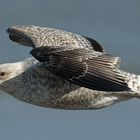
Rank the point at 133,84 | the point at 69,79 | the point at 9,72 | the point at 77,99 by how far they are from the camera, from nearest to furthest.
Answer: the point at 69,79 < the point at 77,99 < the point at 133,84 < the point at 9,72

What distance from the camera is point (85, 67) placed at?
33.4 feet

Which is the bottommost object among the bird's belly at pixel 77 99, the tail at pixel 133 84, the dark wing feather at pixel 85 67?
the bird's belly at pixel 77 99

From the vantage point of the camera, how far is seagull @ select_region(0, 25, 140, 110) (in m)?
10.1

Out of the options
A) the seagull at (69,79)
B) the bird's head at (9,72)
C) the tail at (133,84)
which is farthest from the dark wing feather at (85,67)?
the bird's head at (9,72)

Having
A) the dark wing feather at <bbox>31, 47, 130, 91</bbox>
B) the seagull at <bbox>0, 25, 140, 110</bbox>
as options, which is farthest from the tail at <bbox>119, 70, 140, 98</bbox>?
the dark wing feather at <bbox>31, 47, 130, 91</bbox>

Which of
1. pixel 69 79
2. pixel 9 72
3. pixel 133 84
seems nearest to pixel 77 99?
pixel 69 79

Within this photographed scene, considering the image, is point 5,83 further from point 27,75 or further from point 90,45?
point 90,45

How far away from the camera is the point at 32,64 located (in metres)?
10.9

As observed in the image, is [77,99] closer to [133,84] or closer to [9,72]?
[133,84]

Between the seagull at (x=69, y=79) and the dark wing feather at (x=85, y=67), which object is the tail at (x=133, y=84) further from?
the dark wing feather at (x=85, y=67)

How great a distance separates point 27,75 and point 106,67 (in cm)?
103

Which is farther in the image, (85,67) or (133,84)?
(133,84)

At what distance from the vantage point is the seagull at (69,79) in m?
10.1

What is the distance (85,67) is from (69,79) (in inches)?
8.0
